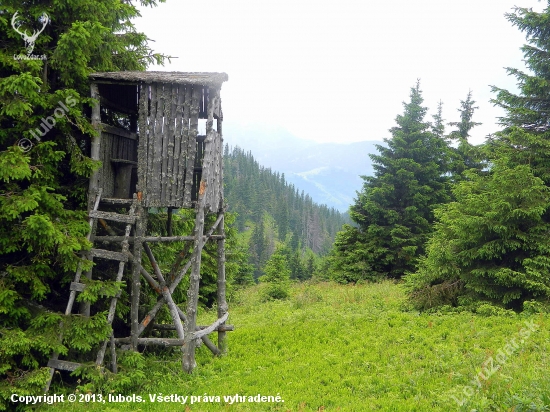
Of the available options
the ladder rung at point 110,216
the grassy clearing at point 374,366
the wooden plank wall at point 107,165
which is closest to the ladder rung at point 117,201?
the wooden plank wall at point 107,165

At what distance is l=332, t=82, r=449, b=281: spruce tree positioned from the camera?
24484 millimetres

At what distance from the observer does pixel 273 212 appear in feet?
410

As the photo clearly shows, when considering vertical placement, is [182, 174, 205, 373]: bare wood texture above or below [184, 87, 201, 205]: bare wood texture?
below

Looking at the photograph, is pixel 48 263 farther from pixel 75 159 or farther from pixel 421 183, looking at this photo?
pixel 421 183

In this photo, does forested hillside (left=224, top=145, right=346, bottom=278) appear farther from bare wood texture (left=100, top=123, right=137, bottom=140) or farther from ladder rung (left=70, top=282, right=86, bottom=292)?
ladder rung (left=70, top=282, right=86, bottom=292)

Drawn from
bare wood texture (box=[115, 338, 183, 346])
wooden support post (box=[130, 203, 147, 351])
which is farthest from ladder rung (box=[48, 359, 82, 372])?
wooden support post (box=[130, 203, 147, 351])

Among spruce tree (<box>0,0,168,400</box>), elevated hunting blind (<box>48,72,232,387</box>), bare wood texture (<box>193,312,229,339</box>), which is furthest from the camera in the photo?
bare wood texture (<box>193,312,229,339</box>)

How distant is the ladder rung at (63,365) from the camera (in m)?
8.48

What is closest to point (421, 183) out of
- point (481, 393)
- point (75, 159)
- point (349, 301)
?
point (349, 301)

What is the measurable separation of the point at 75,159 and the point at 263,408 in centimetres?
693

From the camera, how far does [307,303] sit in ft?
59.6

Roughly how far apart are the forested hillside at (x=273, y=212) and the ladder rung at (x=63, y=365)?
3227 inches

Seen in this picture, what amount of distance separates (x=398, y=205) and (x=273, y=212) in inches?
3900

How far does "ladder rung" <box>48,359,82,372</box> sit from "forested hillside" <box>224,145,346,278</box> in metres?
82.0
